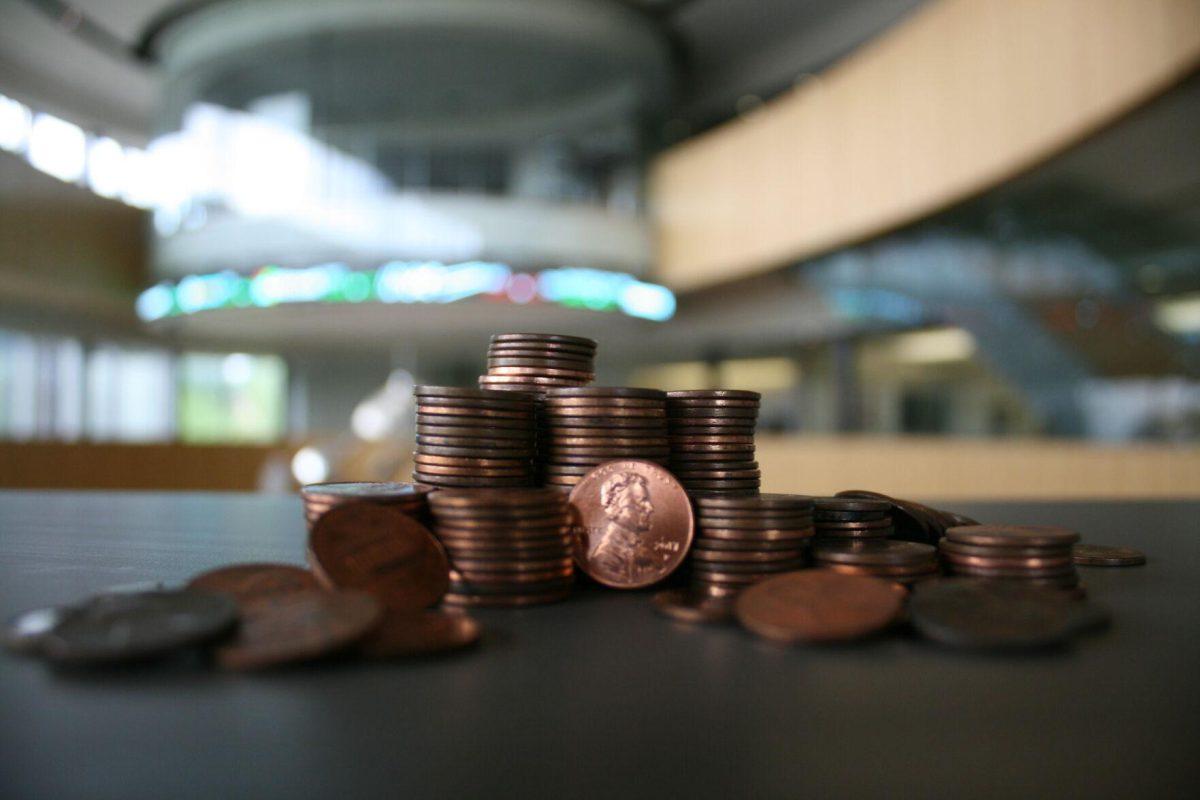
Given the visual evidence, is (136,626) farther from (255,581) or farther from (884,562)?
(884,562)

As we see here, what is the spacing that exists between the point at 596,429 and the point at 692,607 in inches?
19.3

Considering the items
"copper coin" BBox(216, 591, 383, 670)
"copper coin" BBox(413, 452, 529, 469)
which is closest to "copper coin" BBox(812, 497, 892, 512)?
"copper coin" BBox(413, 452, 529, 469)

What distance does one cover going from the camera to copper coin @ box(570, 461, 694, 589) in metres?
1.64

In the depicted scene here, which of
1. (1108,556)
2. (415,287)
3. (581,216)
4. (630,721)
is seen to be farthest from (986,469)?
(415,287)

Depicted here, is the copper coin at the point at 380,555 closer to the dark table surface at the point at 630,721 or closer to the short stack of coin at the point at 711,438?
the dark table surface at the point at 630,721

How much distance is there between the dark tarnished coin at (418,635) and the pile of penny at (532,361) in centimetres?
95

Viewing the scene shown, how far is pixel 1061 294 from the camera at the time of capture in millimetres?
7160

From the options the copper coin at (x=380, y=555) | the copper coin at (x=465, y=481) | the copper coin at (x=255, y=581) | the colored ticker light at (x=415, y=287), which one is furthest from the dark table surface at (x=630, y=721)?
the colored ticker light at (x=415, y=287)

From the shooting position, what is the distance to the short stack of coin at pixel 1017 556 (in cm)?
158

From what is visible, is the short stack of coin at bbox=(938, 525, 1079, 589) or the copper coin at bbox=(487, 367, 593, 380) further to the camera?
the copper coin at bbox=(487, 367, 593, 380)

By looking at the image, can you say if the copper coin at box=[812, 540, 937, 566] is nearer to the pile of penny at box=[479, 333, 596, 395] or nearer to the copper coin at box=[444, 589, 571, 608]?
the copper coin at box=[444, 589, 571, 608]

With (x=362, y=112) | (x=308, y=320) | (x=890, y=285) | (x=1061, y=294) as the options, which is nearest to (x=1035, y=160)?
(x=1061, y=294)

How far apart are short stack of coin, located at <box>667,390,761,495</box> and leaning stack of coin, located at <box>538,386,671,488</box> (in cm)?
8

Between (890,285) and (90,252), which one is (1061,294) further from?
(90,252)
